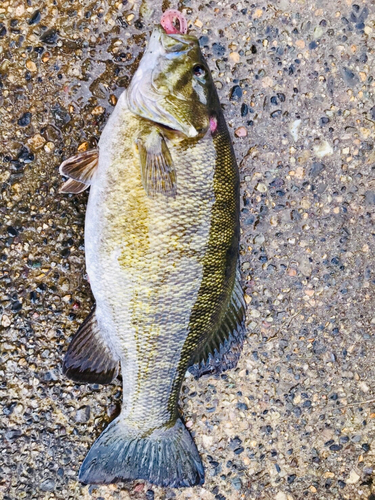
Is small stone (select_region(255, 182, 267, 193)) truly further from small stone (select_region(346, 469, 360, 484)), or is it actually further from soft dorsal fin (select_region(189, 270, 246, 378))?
small stone (select_region(346, 469, 360, 484))

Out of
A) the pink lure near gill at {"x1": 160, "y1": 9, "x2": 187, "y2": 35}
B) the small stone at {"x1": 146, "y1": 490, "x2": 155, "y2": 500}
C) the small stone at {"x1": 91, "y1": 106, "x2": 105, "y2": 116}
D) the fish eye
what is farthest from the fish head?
the small stone at {"x1": 146, "y1": 490, "x2": 155, "y2": 500}

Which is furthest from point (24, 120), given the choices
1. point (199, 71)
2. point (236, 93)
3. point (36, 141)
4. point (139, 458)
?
point (139, 458)

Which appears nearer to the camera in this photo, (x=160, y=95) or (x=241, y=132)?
(x=160, y=95)

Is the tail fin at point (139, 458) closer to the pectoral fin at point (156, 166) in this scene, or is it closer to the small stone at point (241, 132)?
the pectoral fin at point (156, 166)

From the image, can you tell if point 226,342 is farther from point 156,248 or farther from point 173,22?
point 173,22

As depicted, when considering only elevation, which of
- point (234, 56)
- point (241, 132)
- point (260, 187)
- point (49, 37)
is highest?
point (49, 37)

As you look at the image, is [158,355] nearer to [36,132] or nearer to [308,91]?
[36,132]

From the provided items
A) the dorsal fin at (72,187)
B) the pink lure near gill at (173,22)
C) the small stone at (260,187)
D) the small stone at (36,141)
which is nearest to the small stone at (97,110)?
the small stone at (36,141)

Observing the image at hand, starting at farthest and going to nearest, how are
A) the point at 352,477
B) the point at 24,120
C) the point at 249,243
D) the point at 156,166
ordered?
the point at 352,477 < the point at 249,243 < the point at 24,120 < the point at 156,166

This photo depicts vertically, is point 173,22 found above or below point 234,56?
above
